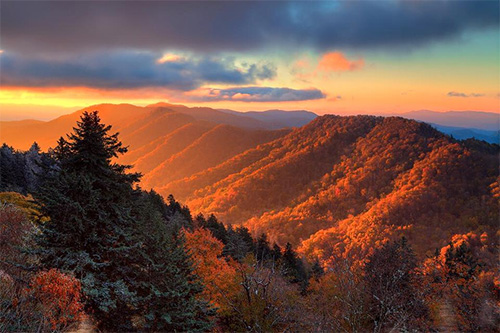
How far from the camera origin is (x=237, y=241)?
51.3 m

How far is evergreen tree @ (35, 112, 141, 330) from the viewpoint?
14.0 meters

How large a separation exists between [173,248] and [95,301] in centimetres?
525

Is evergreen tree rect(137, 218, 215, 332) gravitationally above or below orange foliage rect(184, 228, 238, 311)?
above

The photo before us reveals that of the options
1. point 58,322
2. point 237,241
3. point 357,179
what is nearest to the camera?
point 58,322

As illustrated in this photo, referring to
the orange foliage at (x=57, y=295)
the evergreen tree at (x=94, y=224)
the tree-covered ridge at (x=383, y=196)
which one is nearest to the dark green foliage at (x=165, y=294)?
the evergreen tree at (x=94, y=224)

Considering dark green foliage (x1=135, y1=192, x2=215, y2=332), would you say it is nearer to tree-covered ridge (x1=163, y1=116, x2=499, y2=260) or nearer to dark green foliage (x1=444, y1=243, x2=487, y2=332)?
dark green foliage (x1=444, y1=243, x2=487, y2=332)

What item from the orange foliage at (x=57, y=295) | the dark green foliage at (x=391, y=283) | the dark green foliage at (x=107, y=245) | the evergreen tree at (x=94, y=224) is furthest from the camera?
the dark green foliage at (x=391, y=283)

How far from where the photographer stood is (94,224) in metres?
14.7

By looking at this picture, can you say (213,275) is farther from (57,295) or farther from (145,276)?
(57,295)

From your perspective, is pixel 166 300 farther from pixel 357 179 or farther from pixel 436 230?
pixel 357 179

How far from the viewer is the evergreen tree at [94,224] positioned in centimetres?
1398

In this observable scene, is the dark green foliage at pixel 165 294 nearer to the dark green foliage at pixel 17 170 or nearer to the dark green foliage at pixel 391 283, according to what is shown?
the dark green foliage at pixel 391 283

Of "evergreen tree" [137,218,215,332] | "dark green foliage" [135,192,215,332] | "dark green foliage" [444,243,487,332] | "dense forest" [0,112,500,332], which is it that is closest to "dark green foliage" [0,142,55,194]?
"dense forest" [0,112,500,332]

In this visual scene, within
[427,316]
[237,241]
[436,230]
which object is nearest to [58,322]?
[427,316]
